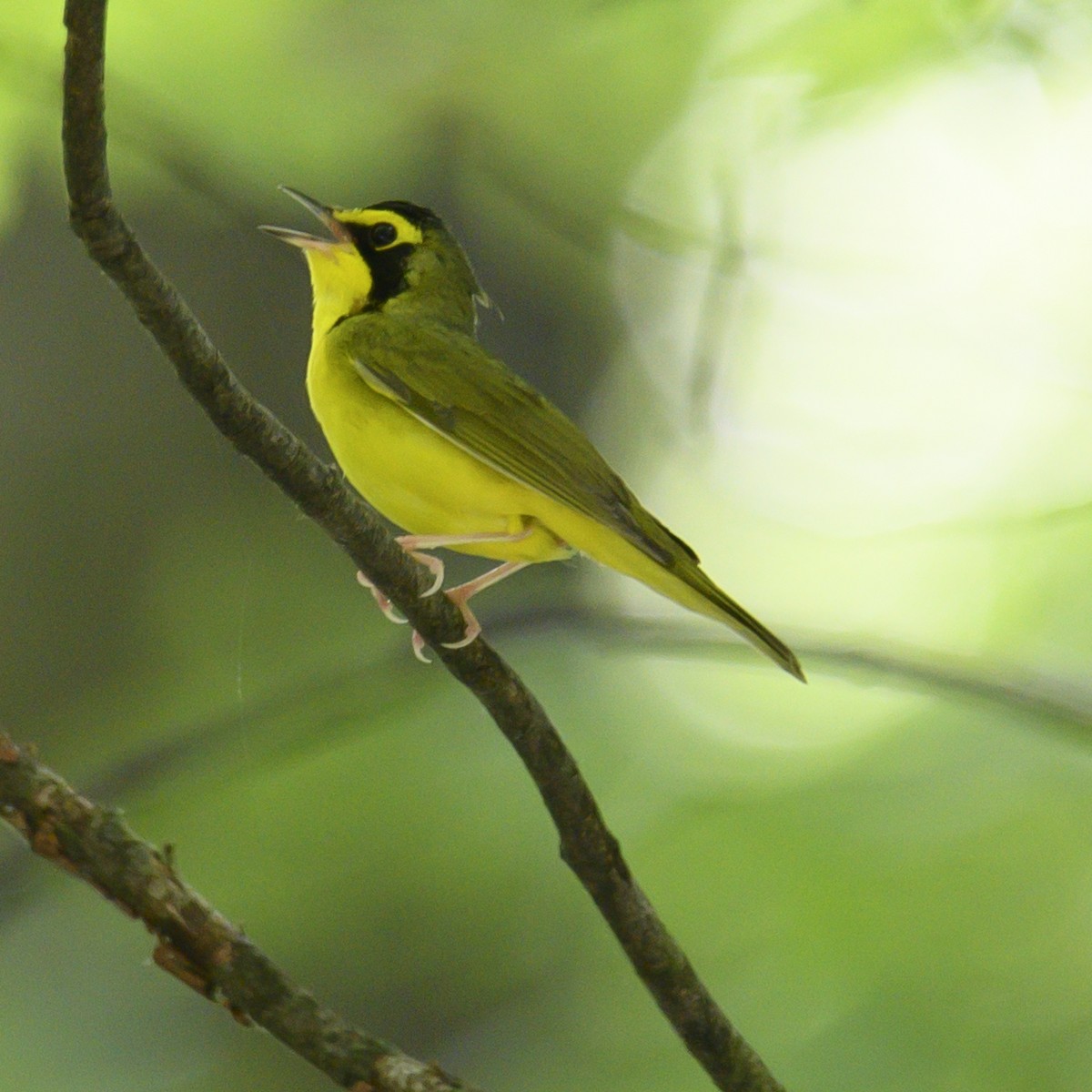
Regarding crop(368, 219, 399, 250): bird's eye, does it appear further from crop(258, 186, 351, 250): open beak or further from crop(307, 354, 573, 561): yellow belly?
crop(307, 354, 573, 561): yellow belly

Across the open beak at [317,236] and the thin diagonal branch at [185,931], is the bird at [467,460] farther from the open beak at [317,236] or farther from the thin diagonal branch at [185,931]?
the thin diagonal branch at [185,931]

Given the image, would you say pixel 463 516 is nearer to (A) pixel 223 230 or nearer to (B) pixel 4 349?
(A) pixel 223 230

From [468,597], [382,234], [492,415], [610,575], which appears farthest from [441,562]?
[610,575]

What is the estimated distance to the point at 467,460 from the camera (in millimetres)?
1973

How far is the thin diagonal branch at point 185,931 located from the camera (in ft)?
4.44

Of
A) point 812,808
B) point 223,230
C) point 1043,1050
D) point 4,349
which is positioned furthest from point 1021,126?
point 4,349

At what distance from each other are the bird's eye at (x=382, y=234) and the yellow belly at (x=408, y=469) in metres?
0.32

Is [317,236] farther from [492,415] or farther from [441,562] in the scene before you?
[441,562]

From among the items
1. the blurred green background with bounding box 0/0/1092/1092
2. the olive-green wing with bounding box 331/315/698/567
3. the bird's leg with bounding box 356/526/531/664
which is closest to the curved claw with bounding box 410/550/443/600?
the bird's leg with bounding box 356/526/531/664

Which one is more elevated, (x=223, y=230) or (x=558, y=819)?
(x=223, y=230)

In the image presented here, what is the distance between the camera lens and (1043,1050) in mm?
2525

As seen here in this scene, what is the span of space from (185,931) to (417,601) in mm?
459

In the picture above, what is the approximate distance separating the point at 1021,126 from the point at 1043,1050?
72.0 inches

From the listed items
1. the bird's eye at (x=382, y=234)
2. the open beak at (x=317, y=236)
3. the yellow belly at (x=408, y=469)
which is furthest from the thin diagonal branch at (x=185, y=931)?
the bird's eye at (x=382, y=234)
